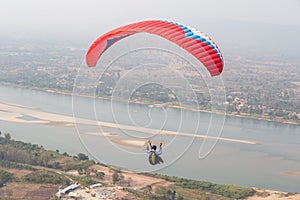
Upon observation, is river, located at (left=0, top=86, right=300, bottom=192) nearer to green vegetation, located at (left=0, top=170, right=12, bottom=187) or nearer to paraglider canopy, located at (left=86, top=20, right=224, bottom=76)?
green vegetation, located at (left=0, top=170, right=12, bottom=187)

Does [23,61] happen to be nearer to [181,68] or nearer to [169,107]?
[169,107]

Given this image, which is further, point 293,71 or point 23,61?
point 293,71

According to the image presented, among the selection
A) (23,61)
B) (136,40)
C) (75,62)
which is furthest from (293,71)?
(136,40)

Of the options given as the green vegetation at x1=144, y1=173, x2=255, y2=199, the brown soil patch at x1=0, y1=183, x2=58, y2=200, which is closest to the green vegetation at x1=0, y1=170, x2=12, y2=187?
the brown soil patch at x1=0, y1=183, x2=58, y2=200

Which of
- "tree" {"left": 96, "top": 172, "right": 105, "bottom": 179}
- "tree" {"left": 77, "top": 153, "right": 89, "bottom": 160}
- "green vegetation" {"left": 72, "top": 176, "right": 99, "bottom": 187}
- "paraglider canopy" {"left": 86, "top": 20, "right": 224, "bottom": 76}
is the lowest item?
"green vegetation" {"left": 72, "top": 176, "right": 99, "bottom": 187}

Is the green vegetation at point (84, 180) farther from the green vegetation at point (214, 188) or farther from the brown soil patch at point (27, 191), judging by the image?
the green vegetation at point (214, 188)

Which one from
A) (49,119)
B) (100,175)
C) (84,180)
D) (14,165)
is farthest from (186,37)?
(49,119)
